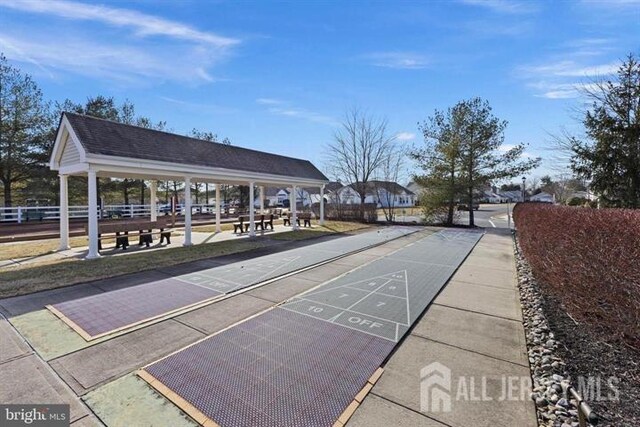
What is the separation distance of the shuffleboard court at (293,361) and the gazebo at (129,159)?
7.90 meters

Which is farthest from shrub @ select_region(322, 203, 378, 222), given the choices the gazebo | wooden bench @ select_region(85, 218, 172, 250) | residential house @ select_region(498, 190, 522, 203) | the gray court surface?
residential house @ select_region(498, 190, 522, 203)

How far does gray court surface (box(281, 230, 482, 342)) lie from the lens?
4523mm

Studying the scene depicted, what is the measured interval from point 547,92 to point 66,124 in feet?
59.7

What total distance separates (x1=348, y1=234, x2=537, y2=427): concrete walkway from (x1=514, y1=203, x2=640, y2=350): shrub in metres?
0.93

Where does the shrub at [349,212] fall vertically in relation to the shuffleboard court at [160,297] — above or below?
above

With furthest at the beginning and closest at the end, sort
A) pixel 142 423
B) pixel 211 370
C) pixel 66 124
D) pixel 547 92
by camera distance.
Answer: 1. pixel 547 92
2. pixel 66 124
3. pixel 211 370
4. pixel 142 423

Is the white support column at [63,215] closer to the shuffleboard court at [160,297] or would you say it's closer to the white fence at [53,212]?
the shuffleboard court at [160,297]

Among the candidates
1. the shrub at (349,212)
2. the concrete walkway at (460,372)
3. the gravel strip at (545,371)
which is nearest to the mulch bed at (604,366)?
the gravel strip at (545,371)

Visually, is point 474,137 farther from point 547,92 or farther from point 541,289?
point 541,289

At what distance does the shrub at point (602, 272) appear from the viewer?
258 cm

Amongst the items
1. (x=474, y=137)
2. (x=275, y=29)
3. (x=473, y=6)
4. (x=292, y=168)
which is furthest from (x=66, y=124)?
(x=474, y=137)

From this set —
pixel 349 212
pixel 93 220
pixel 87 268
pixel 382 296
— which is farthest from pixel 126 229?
pixel 349 212

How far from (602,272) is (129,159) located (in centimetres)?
1176

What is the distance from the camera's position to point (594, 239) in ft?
11.0
